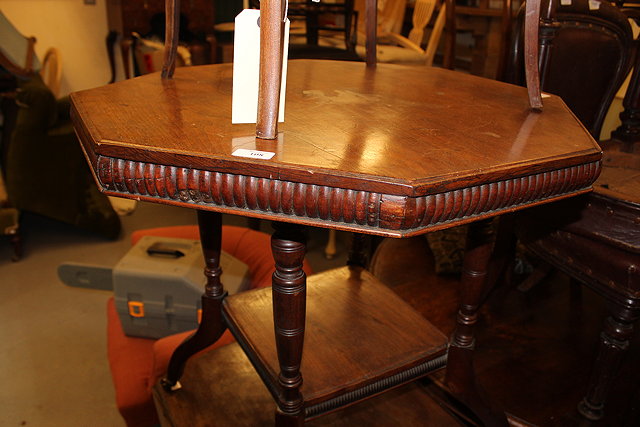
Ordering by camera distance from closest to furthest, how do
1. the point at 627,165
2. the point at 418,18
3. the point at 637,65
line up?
the point at 627,165 → the point at 637,65 → the point at 418,18

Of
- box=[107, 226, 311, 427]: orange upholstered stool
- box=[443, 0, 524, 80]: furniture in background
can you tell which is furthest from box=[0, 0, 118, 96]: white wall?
box=[443, 0, 524, 80]: furniture in background

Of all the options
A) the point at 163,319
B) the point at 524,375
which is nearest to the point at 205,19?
the point at 163,319

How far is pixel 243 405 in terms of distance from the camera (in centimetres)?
117

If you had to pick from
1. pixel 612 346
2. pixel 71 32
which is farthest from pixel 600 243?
pixel 71 32

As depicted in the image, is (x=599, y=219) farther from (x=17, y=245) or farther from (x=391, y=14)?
(x=391, y=14)

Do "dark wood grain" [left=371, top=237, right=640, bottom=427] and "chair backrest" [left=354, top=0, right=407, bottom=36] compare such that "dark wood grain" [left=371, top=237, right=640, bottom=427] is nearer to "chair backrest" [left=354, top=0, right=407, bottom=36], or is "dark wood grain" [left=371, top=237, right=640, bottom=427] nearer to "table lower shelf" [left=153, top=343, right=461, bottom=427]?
"table lower shelf" [left=153, top=343, right=461, bottom=427]

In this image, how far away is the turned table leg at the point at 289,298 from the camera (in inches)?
26.8

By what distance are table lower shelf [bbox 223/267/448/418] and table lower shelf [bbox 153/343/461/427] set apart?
21 cm

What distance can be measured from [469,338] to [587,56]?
95 centimetres

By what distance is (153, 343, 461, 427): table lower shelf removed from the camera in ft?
3.68

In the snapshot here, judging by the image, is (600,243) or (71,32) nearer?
(600,243)

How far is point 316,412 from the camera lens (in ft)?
2.80

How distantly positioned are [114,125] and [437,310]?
1.18m

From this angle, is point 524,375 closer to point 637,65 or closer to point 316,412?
point 316,412
